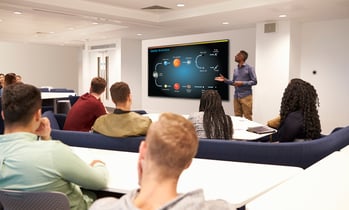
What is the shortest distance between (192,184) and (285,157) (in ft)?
3.37

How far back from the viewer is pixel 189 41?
936 centimetres

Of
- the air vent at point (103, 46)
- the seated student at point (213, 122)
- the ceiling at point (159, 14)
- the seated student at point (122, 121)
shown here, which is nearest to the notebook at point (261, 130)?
the seated student at point (213, 122)

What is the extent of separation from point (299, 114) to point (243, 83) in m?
3.53

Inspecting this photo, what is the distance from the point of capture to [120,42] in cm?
1127

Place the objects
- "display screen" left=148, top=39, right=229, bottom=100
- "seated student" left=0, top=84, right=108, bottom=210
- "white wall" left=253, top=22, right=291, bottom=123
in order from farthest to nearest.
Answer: "display screen" left=148, top=39, right=229, bottom=100
"white wall" left=253, top=22, right=291, bottom=123
"seated student" left=0, top=84, right=108, bottom=210

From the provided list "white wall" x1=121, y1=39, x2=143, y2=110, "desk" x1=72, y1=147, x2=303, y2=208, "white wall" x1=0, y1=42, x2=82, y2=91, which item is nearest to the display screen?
"white wall" x1=121, y1=39, x2=143, y2=110

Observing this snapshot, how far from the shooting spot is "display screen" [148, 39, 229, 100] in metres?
8.77

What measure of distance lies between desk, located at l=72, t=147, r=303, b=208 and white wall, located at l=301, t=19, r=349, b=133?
20.2ft

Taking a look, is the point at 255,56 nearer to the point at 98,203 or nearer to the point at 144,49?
the point at 144,49

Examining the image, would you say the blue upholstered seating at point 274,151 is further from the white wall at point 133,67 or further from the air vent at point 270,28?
the white wall at point 133,67

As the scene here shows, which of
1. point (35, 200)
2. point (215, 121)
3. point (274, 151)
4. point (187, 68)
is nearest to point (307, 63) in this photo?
point (187, 68)

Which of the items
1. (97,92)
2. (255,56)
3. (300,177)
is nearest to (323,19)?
(255,56)

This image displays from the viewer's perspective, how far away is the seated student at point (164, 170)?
3.41 feet

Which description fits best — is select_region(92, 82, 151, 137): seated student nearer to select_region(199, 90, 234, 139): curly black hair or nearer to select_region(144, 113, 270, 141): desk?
select_region(144, 113, 270, 141): desk
